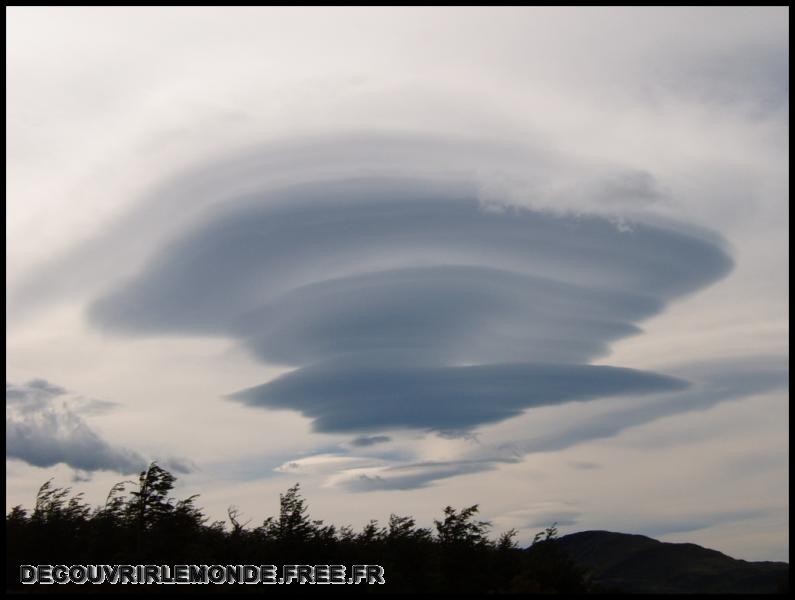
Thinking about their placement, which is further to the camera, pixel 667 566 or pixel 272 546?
pixel 667 566

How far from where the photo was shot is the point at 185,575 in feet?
137

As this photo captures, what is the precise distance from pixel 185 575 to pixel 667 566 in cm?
8491

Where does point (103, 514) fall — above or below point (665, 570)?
above

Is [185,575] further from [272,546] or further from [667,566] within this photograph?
[667,566]

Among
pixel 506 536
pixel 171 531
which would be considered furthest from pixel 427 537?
pixel 171 531

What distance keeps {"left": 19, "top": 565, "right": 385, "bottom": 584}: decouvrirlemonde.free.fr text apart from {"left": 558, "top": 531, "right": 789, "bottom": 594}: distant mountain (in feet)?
162

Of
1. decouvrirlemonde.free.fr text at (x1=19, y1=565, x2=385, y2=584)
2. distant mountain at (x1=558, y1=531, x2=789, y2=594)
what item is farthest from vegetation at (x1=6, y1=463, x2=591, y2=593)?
distant mountain at (x1=558, y1=531, x2=789, y2=594)

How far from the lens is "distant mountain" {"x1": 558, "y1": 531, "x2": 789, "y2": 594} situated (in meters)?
95.4

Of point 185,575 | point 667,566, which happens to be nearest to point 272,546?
point 185,575

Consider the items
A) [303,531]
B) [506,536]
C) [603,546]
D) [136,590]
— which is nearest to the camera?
[136,590]

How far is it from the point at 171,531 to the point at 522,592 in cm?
2231

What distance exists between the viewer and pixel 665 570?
A: 10619 cm

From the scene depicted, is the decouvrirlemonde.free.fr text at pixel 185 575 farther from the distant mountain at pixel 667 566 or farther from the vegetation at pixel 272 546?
the distant mountain at pixel 667 566

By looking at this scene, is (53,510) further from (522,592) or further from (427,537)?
(522,592)
